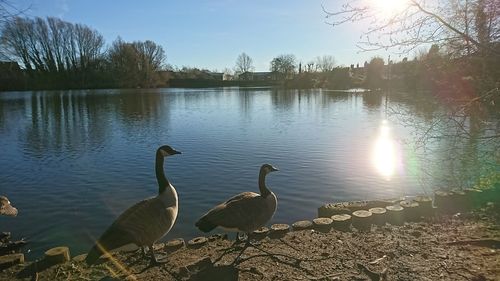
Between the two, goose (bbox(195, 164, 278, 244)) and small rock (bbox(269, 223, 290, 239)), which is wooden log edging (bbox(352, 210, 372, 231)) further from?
goose (bbox(195, 164, 278, 244))

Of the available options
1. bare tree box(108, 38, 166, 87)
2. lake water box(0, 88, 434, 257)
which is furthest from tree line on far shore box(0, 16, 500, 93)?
lake water box(0, 88, 434, 257)

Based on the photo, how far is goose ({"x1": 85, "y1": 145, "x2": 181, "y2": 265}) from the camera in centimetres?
531

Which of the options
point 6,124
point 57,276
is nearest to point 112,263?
point 57,276

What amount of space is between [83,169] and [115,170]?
5.04ft

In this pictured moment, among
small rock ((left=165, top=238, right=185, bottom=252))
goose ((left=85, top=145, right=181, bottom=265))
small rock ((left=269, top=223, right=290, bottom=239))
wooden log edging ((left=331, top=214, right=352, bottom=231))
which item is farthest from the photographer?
wooden log edging ((left=331, top=214, right=352, bottom=231))

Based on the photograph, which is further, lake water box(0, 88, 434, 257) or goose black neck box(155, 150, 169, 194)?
lake water box(0, 88, 434, 257)

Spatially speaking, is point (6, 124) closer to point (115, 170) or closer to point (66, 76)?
point (115, 170)

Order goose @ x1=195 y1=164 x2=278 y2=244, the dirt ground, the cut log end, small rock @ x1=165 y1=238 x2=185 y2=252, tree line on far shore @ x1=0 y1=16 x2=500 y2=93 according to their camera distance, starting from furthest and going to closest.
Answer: tree line on far shore @ x1=0 y1=16 x2=500 y2=93, the cut log end, small rock @ x1=165 y1=238 x2=185 y2=252, goose @ x1=195 y1=164 x2=278 y2=244, the dirt ground

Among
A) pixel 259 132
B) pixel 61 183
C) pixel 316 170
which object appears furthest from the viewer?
pixel 259 132

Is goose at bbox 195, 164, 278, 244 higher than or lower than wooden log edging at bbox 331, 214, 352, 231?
higher

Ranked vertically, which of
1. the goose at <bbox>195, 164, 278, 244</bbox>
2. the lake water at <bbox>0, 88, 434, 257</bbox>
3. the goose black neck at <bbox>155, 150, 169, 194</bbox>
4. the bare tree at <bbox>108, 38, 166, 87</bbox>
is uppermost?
the bare tree at <bbox>108, 38, 166, 87</bbox>

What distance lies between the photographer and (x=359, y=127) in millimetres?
28938

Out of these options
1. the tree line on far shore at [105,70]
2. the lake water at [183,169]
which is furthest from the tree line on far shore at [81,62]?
the lake water at [183,169]

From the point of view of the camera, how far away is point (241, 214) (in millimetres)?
6281
